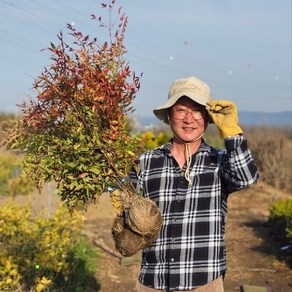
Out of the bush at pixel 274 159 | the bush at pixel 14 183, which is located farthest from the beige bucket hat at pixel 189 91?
the bush at pixel 274 159

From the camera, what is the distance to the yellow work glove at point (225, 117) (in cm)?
293

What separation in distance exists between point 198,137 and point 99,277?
4.01 m

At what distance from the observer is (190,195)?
3.13 m

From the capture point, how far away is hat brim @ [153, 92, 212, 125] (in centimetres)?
309

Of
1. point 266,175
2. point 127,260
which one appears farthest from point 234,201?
point 127,260

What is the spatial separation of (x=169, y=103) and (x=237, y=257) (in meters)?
5.16

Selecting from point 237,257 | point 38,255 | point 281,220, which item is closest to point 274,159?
point 281,220

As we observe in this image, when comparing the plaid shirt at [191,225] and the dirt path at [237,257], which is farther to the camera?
the dirt path at [237,257]

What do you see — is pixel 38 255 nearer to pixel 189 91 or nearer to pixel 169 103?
pixel 169 103

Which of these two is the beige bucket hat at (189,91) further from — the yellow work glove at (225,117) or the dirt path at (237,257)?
the dirt path at (237,257)

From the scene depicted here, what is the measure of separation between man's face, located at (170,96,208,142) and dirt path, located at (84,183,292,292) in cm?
357

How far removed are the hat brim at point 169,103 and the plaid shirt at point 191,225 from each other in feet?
1.01

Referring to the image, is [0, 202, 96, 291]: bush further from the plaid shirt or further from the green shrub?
the green shrub

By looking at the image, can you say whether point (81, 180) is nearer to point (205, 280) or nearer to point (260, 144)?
point (205, 280)
